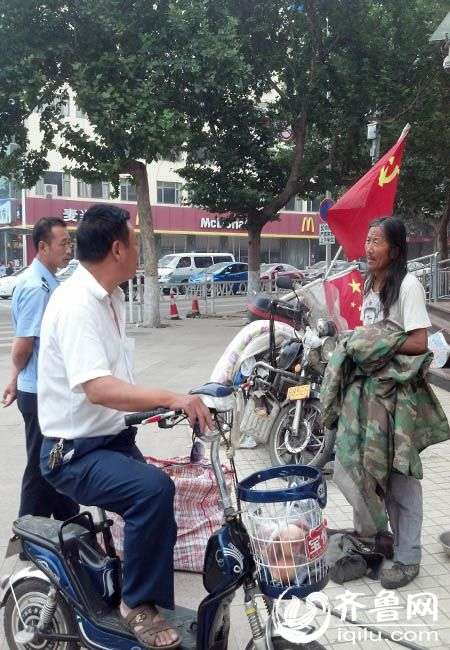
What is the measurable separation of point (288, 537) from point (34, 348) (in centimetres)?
214

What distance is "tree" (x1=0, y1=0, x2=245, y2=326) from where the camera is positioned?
39.8ft

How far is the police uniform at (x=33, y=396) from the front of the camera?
359 centimetres

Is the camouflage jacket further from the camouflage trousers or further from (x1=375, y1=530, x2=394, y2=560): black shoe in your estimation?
(x1=375, y1=530, x2=394, y2=560): black shoe

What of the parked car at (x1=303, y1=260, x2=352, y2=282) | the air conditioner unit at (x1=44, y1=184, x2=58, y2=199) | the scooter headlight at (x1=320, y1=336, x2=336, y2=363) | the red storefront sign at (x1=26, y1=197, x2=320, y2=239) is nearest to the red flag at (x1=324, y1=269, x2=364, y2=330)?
the scooter headlight at (x1=320, y1=336, x2=336, y2=363)

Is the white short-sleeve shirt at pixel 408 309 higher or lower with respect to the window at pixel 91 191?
lower

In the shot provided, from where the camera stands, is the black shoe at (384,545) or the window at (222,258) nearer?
the black shoe at (384,545)

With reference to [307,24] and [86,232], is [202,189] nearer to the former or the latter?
[307,24]

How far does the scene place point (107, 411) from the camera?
2402 millimetres

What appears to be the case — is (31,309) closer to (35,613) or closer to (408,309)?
(35,613)

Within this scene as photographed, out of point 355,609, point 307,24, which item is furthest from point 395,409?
point 307,24

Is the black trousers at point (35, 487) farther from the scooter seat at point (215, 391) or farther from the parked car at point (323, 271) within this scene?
the parked car at point (323, 271)

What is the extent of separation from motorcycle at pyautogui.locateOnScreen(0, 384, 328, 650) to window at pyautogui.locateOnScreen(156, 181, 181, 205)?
37.2 m

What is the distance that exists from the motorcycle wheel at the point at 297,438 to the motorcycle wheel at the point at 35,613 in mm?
2726

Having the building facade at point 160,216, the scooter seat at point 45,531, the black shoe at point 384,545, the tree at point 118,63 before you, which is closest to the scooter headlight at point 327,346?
the black shoe at point 384,545
